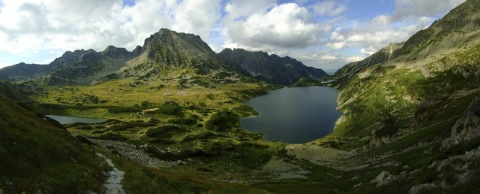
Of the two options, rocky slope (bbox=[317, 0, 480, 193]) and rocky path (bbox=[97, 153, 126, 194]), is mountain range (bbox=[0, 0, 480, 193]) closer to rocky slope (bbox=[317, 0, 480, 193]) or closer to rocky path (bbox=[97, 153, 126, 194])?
rocky slope (bbox=[317, 0, 480, 193])

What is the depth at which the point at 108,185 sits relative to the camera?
27.0 meters

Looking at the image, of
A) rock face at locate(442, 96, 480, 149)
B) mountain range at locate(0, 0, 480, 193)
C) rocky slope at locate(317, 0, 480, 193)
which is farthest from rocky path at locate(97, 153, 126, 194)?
rock face at locate(442, 96, 480, 149)

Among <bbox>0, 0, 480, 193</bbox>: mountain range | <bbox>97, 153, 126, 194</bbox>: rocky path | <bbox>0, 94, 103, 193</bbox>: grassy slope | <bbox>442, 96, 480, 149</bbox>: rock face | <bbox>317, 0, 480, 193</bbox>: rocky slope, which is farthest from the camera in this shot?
<bbox>442, 96, 480, 149</bbox>: rock face

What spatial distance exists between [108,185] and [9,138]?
28.4 ft

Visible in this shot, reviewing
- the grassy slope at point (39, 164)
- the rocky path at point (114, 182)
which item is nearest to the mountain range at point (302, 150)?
the grassy slope at point (39, 164)

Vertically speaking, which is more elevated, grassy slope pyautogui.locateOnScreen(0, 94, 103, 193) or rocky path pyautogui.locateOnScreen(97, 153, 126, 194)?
grassy slope pyautogui.locateOnScreen(0, 94, 103, 193)

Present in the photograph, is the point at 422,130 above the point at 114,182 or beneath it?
A: beneath

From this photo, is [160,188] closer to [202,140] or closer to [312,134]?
[202,140]

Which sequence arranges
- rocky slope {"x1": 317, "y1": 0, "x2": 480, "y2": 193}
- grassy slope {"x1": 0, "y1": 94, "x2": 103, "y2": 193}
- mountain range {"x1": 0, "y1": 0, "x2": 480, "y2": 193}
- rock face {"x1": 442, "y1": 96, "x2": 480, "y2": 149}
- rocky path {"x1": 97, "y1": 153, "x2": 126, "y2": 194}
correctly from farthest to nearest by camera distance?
rock face {"x1": 442, "y1": 96, "x2": 480, "y2": 149}, rocky slope {"x1": 317, "y1": 0, "x2": 480, "y2": 193}, rocky path {"x1": 97, "y1": 153, "x2": 126, "y2": 194}, mountain range {"x1": 0, "y1": 0, "x2": 480, "y2": 193}, grassy slope {"x1": 0, "y1": 94, "x2": 103, "y2": 193}

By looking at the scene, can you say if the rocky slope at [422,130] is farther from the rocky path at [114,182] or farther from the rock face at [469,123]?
the rocky path at [114,182]

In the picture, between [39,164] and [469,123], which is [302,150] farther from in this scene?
[39,164]

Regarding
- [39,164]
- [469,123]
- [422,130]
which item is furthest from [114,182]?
[422,130]

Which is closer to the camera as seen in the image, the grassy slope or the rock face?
the grassy slope

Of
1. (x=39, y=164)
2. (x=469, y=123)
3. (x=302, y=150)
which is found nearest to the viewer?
(x=39, y=164)
